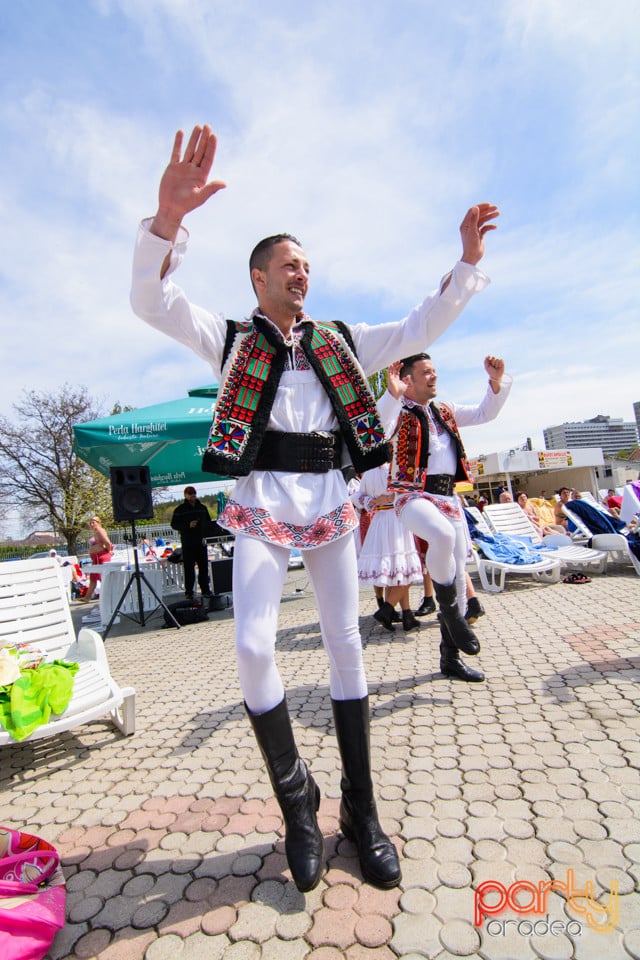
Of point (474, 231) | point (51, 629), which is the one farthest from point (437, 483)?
point (51, 629)

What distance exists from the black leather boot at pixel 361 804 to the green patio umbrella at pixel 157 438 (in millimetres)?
4306

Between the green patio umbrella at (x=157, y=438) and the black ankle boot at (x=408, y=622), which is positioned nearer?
the black ankle boot at (x=408, y=622)

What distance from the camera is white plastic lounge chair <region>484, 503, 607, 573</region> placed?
778 centimetres

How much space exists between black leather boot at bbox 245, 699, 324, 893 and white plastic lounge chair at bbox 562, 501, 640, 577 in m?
7.07

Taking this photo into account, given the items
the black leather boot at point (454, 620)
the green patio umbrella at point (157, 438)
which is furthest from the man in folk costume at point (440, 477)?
the green patio umbrella at point (157, 438)

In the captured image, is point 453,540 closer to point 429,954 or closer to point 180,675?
point 429,954

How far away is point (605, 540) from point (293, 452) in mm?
7440

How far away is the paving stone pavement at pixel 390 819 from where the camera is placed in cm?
151

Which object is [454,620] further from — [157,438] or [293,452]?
[157,438]

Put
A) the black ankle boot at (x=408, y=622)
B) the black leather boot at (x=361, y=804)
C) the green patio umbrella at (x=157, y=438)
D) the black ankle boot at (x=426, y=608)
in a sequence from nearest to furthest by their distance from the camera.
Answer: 1. the black leather boot at (x=361, y=804)
2. the black ankle boot at (x=408, y=622)
3. the black ankle boot at (x=426, y=608)
4. the green patio umbrella at (x=157, y=438)

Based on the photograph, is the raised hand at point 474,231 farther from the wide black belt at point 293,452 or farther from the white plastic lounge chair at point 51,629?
the white plastic lounge chair at point 51,629

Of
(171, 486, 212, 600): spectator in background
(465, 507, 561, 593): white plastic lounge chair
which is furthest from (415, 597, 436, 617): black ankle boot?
(171, 486, 212, 600): spectator in background

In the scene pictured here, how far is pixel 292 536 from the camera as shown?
190 centimetres

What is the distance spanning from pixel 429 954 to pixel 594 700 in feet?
6.64
